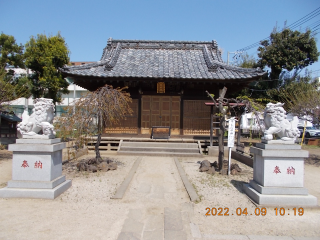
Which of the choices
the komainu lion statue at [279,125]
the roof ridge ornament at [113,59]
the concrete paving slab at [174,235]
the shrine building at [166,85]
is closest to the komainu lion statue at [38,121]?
the concrete paving slab at [174,235]

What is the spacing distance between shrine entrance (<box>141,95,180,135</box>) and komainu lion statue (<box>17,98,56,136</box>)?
7405mm

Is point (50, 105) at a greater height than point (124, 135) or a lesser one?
greater

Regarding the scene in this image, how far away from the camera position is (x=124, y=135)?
12.4m

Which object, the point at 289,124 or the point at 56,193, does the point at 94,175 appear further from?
the point at 289,124

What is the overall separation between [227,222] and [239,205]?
934 mm

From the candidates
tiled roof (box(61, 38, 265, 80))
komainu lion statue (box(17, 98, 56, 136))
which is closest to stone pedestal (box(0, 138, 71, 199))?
komainu lion statue (box(17, 98, 56, 136))

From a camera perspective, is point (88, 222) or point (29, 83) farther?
point (29, 83)

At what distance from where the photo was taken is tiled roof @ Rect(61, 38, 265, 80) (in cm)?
1134

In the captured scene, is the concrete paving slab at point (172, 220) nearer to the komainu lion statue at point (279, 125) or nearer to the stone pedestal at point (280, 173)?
the stone pedestal at point (280, 173)

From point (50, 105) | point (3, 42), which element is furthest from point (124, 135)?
point (3, 42)

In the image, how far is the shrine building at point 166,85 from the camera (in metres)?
11.2

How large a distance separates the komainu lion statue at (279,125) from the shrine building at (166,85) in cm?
619
